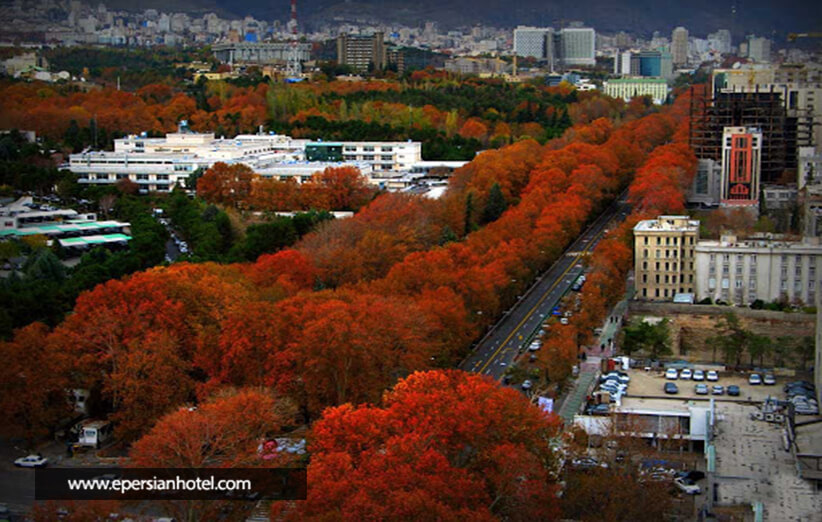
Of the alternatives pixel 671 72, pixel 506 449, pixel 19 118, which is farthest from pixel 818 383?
pixel 671 72

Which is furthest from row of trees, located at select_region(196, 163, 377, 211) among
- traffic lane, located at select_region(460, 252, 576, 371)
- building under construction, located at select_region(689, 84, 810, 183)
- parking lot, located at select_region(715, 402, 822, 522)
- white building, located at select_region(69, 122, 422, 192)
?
parking lot, located at select_region(715, 402, 822, 522)

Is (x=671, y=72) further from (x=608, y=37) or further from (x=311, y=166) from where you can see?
(x=311, y=166)

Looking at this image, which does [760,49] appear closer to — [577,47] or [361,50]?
[361,50]

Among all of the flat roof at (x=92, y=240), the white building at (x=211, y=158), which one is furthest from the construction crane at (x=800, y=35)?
the flat roof at (x=92, y=240)

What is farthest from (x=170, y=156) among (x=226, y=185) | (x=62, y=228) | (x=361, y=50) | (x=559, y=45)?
(x=559, y=45)

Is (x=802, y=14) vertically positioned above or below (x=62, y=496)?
above
